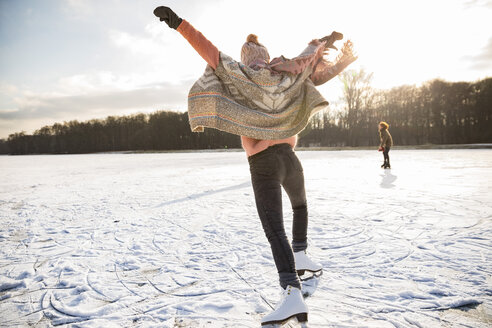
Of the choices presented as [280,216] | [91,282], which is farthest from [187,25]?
[91,282]

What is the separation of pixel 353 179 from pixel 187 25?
274 inches

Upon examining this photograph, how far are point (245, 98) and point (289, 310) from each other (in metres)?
1.22

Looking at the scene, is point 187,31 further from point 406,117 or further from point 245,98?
point 406,117

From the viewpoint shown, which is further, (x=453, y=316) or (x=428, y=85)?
(x=428, y=85)

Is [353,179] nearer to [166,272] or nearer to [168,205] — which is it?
[168,205]

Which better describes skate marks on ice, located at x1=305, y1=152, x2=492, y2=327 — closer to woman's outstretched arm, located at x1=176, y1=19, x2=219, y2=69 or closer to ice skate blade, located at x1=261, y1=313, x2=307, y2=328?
ice skate blade, located at x1=261, y1=313, x2=307, y2=328

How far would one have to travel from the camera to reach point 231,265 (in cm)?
243

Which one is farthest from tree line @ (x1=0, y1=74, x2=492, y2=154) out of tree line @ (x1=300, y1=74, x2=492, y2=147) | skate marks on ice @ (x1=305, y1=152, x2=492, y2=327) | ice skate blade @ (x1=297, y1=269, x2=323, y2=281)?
ice skate blade @ (x1=297, y1=269, x2=323, y2=281)

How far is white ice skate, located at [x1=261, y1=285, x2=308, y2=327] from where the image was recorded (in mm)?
1523

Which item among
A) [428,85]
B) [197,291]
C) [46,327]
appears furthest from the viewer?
[428,85]

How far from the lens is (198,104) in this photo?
1547 millimetres

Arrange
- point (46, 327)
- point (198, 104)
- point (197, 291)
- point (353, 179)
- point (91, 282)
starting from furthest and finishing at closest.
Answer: point (353, 179) < point (91, 282) < point (197, 291) < point (46, 327) < point (198, 104)

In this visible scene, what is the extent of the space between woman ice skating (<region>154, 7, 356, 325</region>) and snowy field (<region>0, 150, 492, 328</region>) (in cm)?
50

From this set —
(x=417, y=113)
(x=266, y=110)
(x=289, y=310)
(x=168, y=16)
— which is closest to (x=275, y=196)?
(x=266, y=110)
